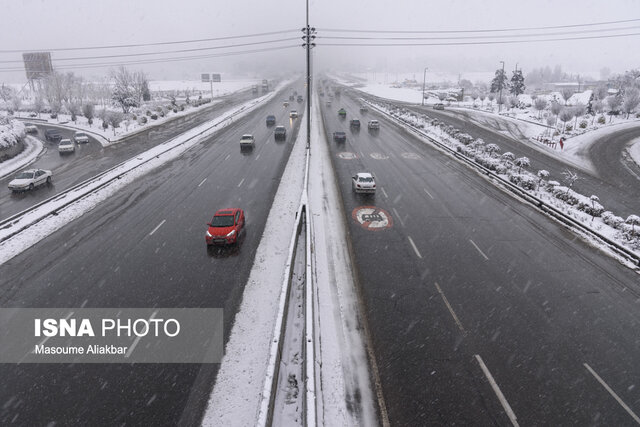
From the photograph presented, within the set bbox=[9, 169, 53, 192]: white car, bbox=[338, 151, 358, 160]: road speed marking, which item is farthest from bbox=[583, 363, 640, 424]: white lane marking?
bbox=[9, 169, 53, 192]: white car

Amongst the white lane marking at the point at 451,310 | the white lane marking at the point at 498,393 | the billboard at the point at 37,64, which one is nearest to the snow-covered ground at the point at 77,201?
the white lane marking at the point at 451,310

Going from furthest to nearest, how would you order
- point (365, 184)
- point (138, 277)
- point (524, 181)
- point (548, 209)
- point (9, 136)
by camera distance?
point (9, 136) < point (524, 181) < point (365, 184) < point (548, 209) < point (138, 277)

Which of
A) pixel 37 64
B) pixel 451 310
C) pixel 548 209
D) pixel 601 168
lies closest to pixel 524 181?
pixel 548 209

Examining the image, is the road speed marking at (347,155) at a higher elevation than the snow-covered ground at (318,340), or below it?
higher

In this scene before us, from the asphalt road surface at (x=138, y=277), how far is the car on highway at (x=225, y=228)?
463 mm

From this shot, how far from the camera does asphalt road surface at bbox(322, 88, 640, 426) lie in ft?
29.0

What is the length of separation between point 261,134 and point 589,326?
4331 cm

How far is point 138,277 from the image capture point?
1445cm

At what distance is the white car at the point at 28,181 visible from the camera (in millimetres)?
26500

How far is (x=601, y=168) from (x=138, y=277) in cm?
4041

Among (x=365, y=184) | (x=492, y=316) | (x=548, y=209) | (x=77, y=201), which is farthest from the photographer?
(x=365, y=184)

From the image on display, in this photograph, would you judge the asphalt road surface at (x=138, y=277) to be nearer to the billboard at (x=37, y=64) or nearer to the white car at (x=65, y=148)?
the white car at (x=65, y=148)

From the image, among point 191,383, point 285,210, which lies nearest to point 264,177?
point 285,210

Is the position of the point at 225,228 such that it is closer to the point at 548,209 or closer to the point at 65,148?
the point at 548,209
